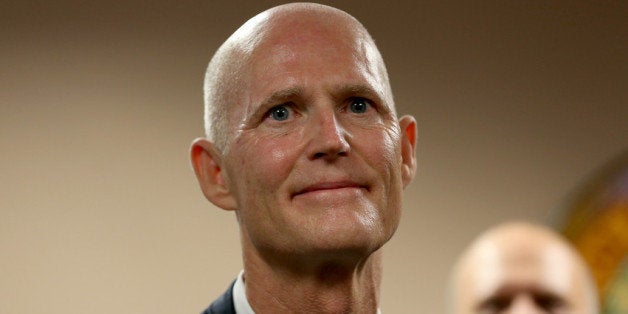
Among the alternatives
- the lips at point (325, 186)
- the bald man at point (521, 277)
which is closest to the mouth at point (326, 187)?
the lips at point (325, 186)

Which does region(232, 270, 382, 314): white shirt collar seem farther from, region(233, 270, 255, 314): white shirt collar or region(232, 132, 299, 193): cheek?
region(232, 132, 299, 193): cheek

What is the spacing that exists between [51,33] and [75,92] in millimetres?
146

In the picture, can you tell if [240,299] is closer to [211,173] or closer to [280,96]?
[211,173]

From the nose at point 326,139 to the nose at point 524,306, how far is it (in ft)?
1.79

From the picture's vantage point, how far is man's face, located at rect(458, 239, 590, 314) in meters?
0.31

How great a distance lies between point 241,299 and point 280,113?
0.68 ft

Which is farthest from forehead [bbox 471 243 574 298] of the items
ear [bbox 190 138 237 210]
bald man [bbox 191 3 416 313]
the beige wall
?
the beige wall

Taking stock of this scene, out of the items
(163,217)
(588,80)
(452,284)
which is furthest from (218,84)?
(588,80)

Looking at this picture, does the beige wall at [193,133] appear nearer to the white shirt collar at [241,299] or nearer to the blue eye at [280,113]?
the white shirt collar at [241,299]

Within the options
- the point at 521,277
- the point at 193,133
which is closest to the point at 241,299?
the point at 521,277

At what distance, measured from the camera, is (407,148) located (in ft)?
3.59

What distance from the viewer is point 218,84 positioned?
102 centimetres

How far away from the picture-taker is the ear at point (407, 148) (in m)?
1.07

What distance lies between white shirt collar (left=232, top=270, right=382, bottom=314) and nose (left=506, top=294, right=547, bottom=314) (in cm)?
71
